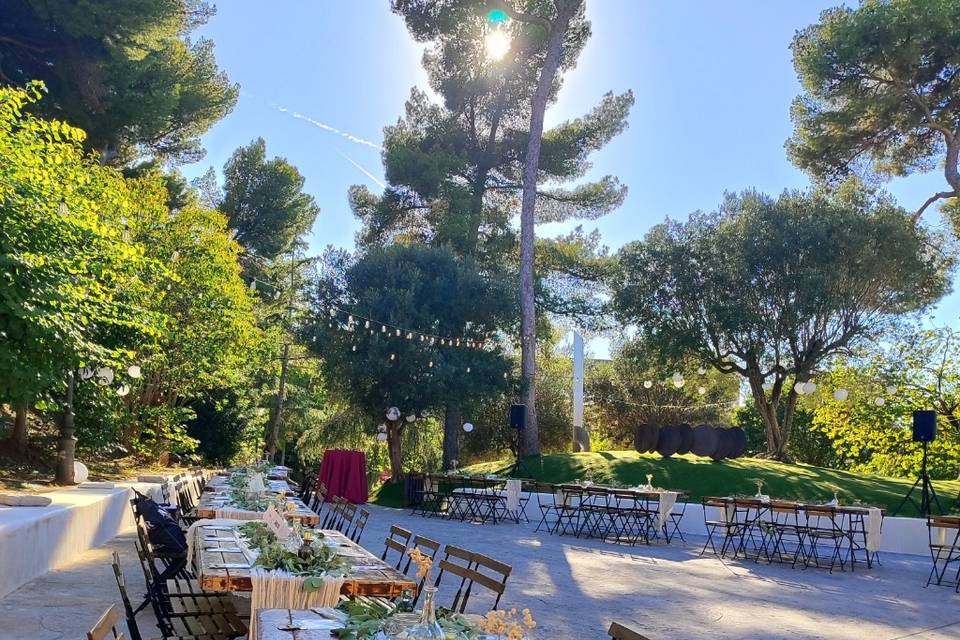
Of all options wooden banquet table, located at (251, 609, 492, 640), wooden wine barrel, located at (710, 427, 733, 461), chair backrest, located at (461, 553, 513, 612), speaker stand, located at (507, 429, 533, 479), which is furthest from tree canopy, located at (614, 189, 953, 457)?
wooden banquet table, located at (251, 609, 492, 640)

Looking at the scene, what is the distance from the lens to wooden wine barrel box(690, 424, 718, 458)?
18828 millimetres

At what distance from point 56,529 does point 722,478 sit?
13034mm

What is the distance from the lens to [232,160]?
31.4 m

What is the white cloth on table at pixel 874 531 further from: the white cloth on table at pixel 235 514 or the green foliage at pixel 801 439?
the green foliage at pixel 801 439

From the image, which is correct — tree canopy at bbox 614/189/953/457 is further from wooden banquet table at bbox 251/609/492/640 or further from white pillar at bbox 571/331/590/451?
wooden banquet table at bbox 251/609/492/640

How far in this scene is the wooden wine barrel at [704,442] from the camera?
18.8 m

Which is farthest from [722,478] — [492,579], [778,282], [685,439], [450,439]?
[492,579]

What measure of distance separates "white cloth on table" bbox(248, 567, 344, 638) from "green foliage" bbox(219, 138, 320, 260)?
2734 centimetres

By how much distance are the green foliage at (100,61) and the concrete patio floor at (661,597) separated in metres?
11.5

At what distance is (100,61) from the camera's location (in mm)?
17562

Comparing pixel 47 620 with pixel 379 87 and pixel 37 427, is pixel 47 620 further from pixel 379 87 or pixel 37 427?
pixel 379 87

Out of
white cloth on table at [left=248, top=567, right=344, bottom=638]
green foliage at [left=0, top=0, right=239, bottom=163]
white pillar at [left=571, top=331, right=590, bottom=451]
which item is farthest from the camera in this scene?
white pillar at [left=571, top=331, right=590, bottom=451]

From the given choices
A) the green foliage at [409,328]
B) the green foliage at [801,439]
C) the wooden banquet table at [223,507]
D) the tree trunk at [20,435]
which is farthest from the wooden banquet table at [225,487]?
the green foliage at [801,439]

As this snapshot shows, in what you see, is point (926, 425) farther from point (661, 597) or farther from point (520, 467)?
point (520, 467)
